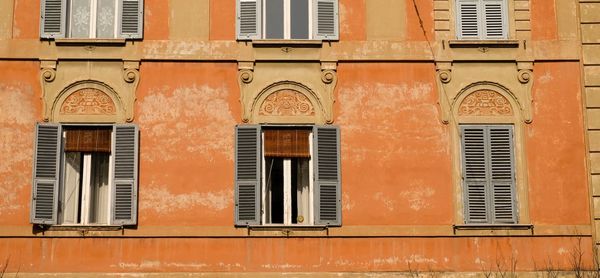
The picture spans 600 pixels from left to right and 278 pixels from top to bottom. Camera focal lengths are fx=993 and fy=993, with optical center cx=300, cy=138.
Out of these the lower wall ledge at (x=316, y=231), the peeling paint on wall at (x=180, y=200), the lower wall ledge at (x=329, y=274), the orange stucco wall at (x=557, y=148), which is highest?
the orange stucco wall at (x=557, y=148)

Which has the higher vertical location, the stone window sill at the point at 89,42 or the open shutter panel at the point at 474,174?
the stone window sill at the point at 89,42

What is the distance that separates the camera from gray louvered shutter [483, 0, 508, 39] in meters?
18.7

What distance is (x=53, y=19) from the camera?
1836 cm

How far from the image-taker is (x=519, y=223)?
17.8m

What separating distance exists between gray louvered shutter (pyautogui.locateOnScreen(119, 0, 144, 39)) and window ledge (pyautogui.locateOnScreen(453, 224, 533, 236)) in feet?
22.4

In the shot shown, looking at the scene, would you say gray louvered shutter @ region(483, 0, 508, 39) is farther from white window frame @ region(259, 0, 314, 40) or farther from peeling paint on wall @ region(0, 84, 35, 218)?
peeling paint on wall @ region(0, 84, 35, 218)

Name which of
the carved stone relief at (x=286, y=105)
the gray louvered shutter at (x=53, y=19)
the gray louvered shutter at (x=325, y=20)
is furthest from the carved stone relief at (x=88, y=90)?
the gray louvered shutter at (x=325, y=20)

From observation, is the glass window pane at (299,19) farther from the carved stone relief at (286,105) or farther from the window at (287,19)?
the carved stone relief at (286,105)

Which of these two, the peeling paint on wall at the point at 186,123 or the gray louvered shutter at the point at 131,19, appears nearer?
the peeling paint on wall at the point at 186,123

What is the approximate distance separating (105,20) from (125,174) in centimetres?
302

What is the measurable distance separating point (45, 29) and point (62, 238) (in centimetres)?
389

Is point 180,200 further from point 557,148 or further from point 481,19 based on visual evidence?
point 557,148

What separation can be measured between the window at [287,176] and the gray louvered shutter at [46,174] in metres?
3.22

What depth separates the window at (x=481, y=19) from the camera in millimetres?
18672
